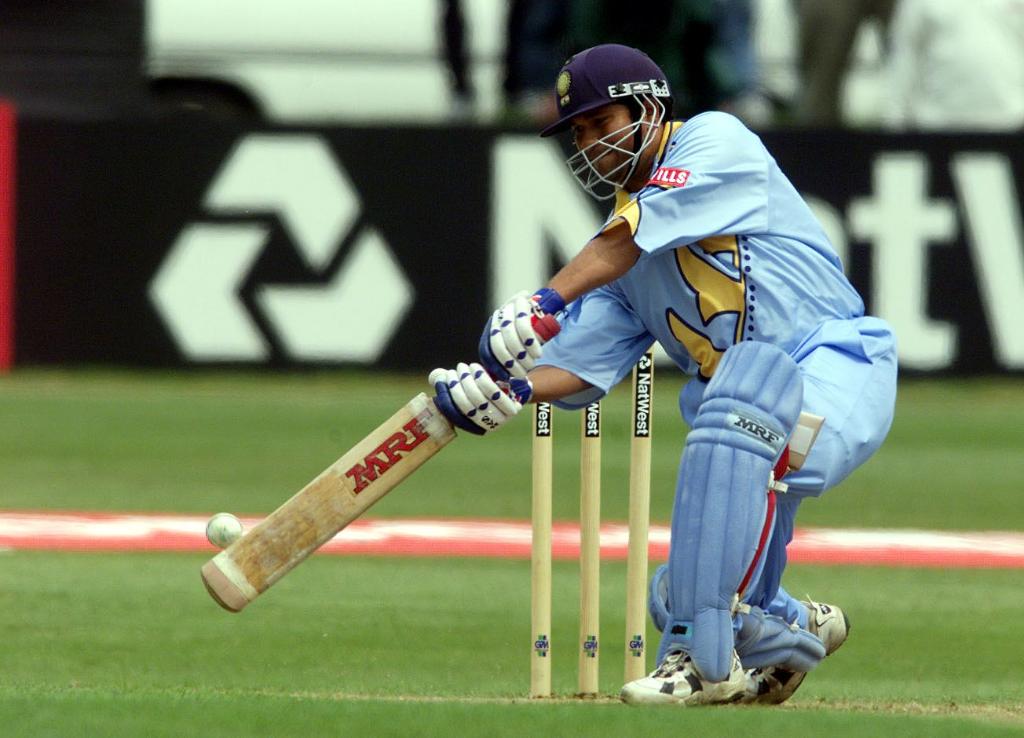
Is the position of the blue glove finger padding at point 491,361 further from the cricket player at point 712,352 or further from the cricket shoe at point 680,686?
the cricket shoe at point 680,686

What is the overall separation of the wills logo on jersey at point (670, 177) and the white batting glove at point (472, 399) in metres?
0.56

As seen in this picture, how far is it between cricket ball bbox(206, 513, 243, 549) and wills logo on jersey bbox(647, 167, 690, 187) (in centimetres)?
118

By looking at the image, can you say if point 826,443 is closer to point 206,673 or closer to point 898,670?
point 898,670

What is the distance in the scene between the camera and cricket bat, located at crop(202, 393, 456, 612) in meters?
4.81

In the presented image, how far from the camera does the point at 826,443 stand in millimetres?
4812

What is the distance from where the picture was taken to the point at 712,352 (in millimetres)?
5094

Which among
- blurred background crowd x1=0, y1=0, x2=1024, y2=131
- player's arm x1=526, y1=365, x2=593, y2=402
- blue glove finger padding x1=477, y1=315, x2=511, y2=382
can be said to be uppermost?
blue glove finger padding x1=477, y1=315, x2=511, y2=382

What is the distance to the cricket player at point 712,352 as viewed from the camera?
468cm

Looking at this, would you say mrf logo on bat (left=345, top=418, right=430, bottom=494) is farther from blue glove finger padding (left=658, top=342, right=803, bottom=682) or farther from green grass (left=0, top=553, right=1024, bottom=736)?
blue glove finger padding (left=658, top=342, right=803, bottom=682)

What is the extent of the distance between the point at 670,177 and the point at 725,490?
707 millimetres

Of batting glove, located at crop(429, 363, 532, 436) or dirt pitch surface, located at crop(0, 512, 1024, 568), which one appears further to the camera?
dirt pitch surface, located at crop(0, 512, 1024, 568)

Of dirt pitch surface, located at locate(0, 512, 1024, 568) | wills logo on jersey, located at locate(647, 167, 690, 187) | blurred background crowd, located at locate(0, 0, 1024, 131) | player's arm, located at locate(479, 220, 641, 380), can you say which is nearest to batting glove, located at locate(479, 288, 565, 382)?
player's arm, located at locate(479, 220, 641, 380)

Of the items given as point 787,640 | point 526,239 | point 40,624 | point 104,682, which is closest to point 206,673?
point 104,682

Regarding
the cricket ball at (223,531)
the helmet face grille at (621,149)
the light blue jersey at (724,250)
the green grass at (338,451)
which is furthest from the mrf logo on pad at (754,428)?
the green grass at (338,451)
